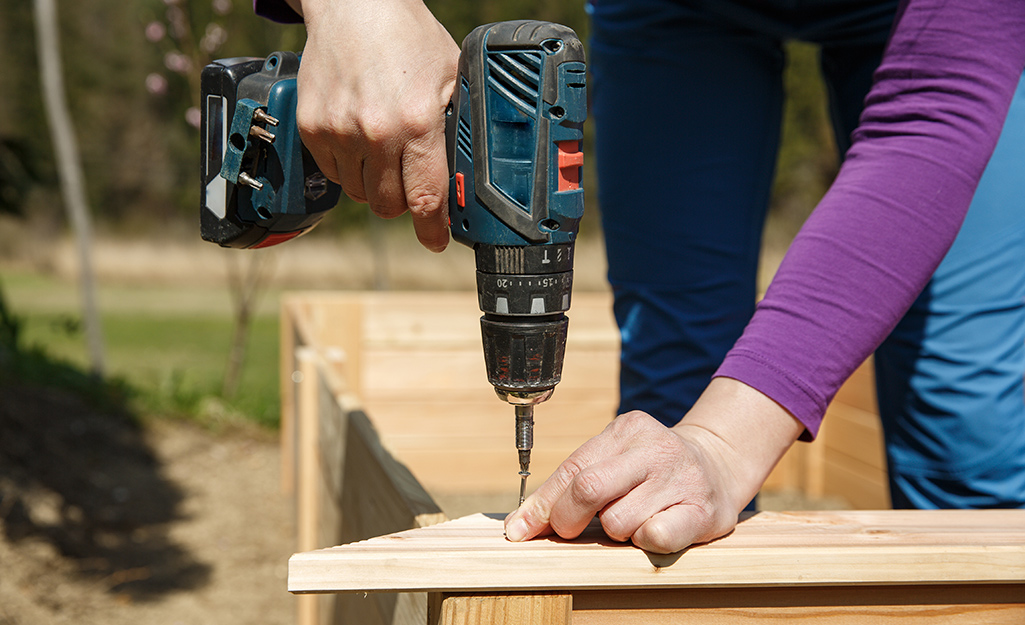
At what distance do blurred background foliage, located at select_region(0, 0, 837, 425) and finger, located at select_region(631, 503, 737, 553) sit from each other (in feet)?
9.17

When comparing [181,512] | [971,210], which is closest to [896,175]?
[971,210]

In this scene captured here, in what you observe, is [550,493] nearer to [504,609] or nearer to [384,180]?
[504,609]

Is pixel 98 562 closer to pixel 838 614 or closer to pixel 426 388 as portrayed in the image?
pixel 426 388

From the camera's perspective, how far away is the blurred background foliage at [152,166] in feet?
Result: 14.7

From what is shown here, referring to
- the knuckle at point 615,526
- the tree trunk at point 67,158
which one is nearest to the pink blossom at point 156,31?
the tree trunk at point 67,158

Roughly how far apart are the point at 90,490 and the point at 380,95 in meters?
3.17

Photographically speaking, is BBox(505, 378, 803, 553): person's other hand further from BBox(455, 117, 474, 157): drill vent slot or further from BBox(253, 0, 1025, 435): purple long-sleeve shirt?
BBox(455, 117, 474, 157): drill vent slot

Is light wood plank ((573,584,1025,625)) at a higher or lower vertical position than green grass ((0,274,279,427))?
higher

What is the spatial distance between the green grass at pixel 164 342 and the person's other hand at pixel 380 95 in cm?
278

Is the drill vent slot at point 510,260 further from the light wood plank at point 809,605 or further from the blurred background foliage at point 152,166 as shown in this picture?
the blurred background foliage at point 152,166

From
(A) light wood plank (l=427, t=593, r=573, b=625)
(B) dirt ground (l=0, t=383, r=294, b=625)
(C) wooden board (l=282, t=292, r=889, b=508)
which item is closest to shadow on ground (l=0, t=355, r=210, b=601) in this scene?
(B) dirt ground (l=0, t=383, r=294, b=625)

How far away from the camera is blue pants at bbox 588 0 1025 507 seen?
3.84 ft

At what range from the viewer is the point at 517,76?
91cm

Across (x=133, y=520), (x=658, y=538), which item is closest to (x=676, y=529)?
(x=658, y=538)
